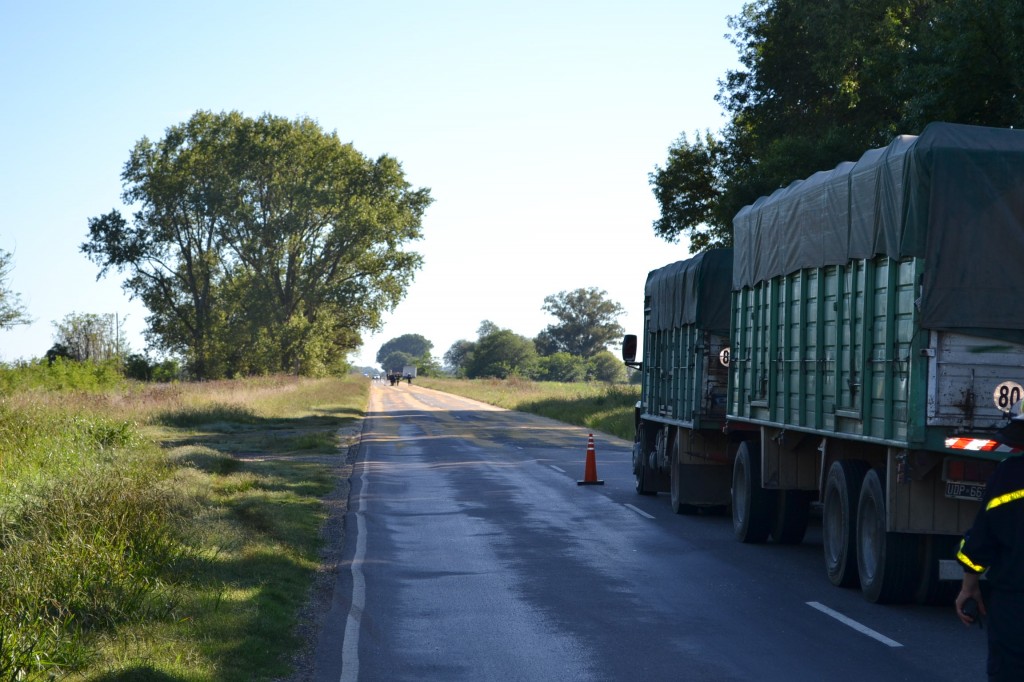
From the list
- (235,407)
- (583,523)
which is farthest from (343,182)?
(583,523)

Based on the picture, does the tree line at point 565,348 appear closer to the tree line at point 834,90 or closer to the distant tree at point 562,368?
the distant tree at point 562,368

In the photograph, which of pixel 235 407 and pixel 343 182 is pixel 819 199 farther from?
pixel 343 182

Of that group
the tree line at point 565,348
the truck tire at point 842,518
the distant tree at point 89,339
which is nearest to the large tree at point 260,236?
the distant tree at point 89,339

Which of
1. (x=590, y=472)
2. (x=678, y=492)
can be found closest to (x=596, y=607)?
(x=678, y=492)

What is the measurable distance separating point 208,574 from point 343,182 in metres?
66.5

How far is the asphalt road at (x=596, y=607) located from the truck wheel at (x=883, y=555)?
16cm

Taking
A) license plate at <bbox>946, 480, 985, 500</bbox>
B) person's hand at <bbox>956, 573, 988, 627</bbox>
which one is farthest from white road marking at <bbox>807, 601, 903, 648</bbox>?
person's hand at <bbox>956, 573, 988, 627</bbox>

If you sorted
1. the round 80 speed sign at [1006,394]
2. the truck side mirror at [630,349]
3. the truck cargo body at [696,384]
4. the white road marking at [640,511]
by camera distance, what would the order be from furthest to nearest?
1. the truck side mirror at [630,349]
2. the white road marking at [640,511]
3. the truck cargo body at [696,384]
4. the round 80 speed sign at [1006,394]

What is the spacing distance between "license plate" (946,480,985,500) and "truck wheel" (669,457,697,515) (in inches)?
316

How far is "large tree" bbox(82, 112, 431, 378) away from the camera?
75.1 meters

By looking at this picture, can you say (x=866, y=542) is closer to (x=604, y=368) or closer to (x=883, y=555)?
(x=883, y=555)

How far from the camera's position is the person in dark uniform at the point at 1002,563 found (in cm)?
507

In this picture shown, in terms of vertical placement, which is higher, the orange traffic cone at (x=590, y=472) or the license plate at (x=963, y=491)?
the license plate at (x=963, y=491)

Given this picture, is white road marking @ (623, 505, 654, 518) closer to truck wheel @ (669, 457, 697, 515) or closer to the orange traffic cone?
truck wheel @ (669, 457, 697, 515)
